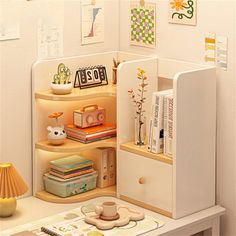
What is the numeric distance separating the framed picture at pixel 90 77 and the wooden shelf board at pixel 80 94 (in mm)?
38

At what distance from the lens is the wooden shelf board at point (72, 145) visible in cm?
293

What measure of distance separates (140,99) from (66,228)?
2.19ft

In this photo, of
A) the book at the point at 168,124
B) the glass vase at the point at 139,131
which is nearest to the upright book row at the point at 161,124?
the book at the point at 168,124

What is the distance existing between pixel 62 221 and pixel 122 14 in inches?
40.3

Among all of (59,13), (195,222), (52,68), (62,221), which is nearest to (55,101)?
(52,68)

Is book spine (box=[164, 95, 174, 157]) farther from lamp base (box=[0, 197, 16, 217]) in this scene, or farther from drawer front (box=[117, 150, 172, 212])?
lamp base (box=[0, 197, 16, 217])

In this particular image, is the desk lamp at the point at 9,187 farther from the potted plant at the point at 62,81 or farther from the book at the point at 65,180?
the potted plant at the point at 62,81

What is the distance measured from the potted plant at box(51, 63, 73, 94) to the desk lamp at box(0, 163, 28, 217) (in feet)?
1.28

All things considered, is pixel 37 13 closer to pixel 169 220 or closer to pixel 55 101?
pixel 55 101

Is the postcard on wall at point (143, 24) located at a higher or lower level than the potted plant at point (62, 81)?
higher

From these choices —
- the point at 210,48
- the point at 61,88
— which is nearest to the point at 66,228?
the point at 61,88

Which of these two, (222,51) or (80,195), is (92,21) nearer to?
(222,51)

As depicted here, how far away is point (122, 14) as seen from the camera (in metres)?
3.20

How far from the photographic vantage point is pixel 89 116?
304cm
